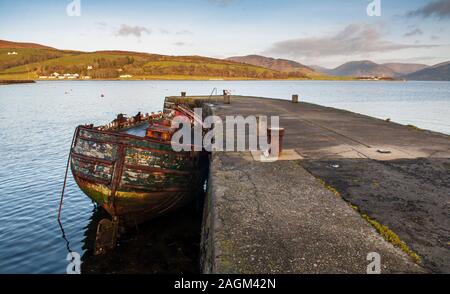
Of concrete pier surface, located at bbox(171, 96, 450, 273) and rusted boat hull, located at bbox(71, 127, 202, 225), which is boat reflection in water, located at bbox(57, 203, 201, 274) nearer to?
rusted boat hull, located at bbox(71, 127, 202, 225)

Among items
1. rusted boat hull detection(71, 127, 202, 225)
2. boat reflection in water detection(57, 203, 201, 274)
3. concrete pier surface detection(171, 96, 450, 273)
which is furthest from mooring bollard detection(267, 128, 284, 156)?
boat reflection in water detection(57, 203, 201, 274)

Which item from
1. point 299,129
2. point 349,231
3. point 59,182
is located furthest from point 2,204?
point 349,231

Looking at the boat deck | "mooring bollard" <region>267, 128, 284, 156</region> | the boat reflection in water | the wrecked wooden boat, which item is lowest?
the boat reflection in water

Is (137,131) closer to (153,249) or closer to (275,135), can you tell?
(153,249)

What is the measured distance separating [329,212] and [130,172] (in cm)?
628

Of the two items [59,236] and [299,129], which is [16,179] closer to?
[59,236]

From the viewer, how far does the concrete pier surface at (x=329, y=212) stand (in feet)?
12.7

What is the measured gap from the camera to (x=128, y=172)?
31.2 ft

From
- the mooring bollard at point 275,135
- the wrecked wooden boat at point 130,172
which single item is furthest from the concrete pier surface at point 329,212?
the wrecked wooden boat at point 130,172

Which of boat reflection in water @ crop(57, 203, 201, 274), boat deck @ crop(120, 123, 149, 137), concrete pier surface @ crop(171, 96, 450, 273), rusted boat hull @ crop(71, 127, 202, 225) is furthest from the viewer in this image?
boat deck @ crop(120, 123, 149, 137)

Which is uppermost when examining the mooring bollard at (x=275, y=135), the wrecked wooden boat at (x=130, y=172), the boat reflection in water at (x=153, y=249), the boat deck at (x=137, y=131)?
the mooring bollard at (x=275, y=135)

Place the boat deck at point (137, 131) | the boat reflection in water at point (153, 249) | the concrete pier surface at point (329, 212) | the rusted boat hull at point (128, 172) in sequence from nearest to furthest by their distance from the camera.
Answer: the concrete pier surface at point (329, 212) < the boat reflection in water at point (153, 249) < the rusted boat hull at point (128, 172) < the boat deck at point (137, 131)

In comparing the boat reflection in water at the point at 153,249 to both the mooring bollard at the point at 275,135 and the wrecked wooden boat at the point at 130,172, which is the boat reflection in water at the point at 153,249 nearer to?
the wrecked wooden boat at the point at 130,172

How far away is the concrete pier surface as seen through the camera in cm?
386
